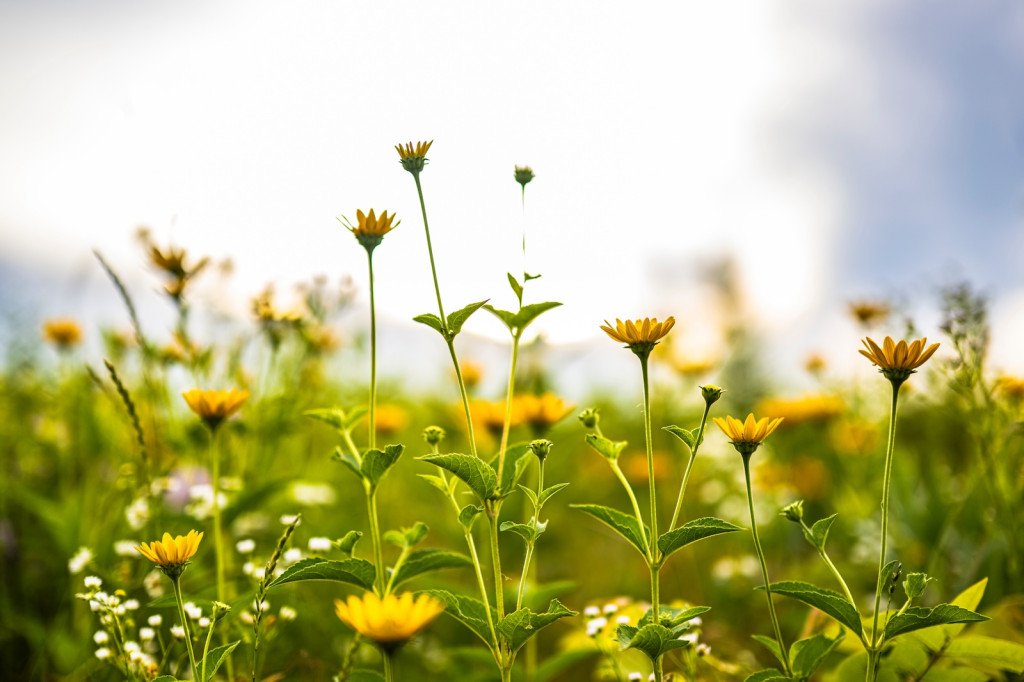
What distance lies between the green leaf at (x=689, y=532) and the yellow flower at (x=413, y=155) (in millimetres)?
457

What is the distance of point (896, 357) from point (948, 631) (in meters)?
0.36

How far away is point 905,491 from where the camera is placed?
159cm

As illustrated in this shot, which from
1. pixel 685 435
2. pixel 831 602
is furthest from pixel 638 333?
pixel 831 602

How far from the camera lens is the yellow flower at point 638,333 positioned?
71 cm

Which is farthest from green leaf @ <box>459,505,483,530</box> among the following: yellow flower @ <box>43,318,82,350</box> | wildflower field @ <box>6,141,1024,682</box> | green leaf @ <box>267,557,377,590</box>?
yellow flower @ <box>43,318,82,350</box>

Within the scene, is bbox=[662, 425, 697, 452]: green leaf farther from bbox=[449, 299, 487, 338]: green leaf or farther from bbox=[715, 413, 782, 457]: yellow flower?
bbox=[449, 299, 487, 338]: green leaf

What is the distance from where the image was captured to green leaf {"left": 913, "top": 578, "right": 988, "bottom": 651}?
0.81 metres

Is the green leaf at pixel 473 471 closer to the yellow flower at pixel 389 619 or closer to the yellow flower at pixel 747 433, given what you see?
the yellow flower at pixel 389 619

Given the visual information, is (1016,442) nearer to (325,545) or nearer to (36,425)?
(325,545)

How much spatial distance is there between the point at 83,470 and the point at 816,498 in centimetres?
200

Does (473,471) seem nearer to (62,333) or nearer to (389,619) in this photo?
(389,619)

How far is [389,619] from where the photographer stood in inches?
22.1

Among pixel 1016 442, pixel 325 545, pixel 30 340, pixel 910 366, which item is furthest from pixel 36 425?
pixel 1016 442

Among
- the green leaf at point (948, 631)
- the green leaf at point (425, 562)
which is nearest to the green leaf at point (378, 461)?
the green leaf at point (425, 562)
